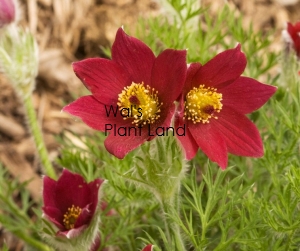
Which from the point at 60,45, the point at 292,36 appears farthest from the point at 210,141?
the point at 60,45

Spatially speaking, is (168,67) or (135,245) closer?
(168,67)

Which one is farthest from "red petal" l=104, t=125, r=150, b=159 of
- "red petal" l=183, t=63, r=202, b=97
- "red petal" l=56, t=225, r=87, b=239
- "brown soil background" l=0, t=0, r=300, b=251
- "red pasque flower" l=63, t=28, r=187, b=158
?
"brown soil background" l=0, t=0, r=300, b=251

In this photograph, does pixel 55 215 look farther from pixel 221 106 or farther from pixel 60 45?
pixel 60 45

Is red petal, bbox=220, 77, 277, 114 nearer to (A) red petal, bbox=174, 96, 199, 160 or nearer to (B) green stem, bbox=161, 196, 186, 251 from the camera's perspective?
(A) red petal, bbox=174, 96, 199, 160

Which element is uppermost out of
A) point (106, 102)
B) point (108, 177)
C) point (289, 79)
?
point (106, 102)

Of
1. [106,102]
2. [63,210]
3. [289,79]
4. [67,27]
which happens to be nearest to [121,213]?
[63,210]

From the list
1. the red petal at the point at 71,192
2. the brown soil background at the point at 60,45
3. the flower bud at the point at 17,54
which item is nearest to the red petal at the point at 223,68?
the red petal at the point at 71,192

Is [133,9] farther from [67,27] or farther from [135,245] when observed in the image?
[135,245]

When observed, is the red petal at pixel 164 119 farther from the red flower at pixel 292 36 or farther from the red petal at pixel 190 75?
the red flower at pixel 292 36
